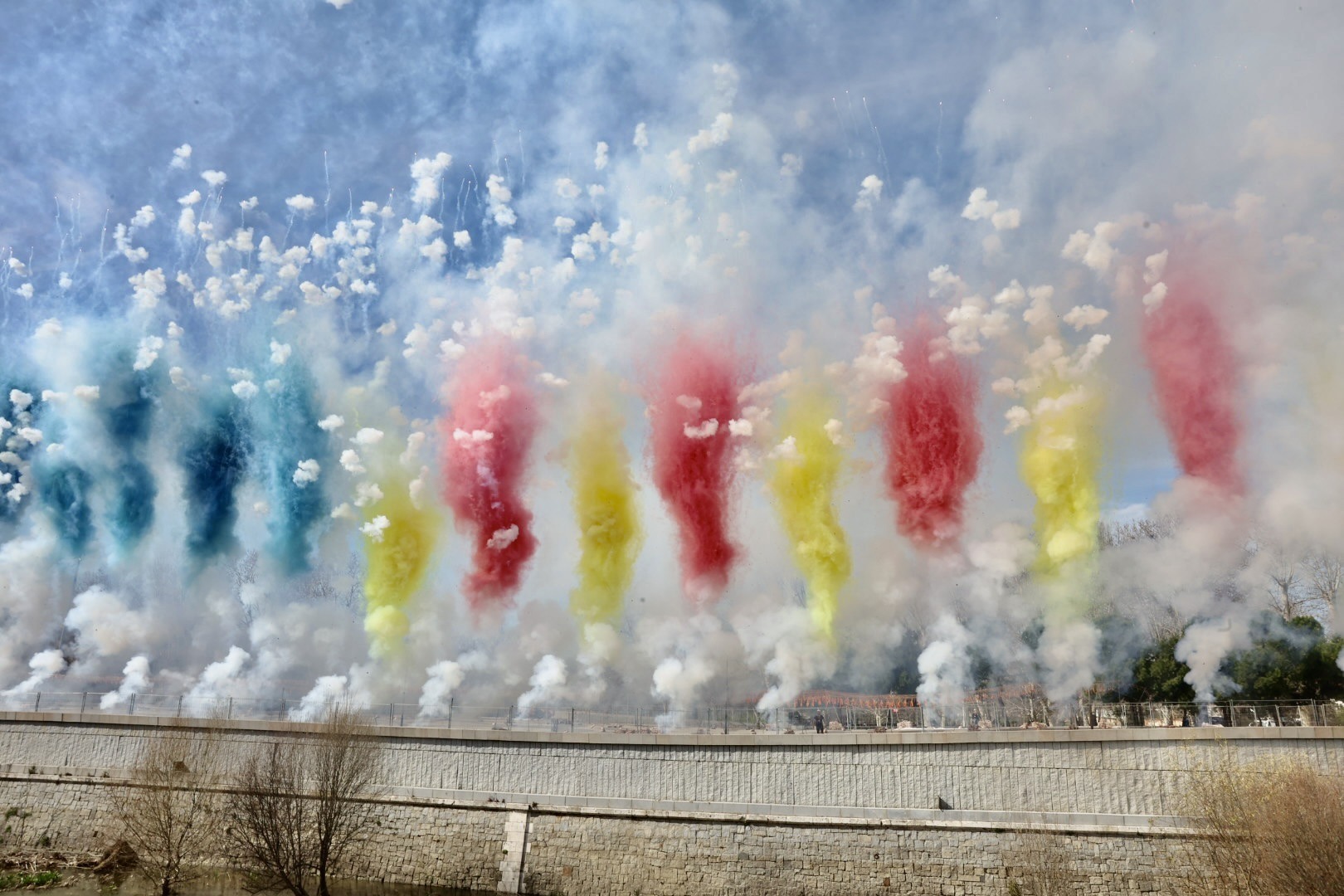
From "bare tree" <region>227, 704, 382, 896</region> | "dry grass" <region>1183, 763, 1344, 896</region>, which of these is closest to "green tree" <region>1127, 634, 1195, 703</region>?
"dry grass" <region>1183, 763, 1344, 896</region>

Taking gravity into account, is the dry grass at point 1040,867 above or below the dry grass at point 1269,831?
below

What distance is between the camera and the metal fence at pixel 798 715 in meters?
36.1

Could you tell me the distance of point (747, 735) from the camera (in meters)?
35.6

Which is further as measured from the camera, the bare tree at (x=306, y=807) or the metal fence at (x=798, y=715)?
the metal fence at (x=798, y=715)

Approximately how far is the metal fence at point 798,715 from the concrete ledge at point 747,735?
0.68 metres

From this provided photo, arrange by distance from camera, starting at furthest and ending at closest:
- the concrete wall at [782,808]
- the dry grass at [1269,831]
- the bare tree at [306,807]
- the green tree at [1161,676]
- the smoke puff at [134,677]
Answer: the smoke puff at [134,677] < the green tree at [1161,676] < the bare tree at [306,807] < the concrete wall at [782,808] < the dry grass at [1269,831]

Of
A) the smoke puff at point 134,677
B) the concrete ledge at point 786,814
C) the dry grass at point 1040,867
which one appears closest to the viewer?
the dry grass at point 1040,867

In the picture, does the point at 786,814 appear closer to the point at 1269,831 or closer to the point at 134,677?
the point at 1269,831

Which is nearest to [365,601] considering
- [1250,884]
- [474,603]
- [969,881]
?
[474,603]

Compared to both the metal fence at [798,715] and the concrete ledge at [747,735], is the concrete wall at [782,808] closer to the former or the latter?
the concrete ledge at [747,735]

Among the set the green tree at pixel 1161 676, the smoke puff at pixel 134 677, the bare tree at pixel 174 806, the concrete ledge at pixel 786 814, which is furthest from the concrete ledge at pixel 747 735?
the green tree at pixel 1161 676

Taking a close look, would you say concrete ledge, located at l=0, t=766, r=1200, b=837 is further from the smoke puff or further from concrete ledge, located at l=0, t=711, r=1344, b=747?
the smoke puff

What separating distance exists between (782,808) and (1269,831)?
52.5ft

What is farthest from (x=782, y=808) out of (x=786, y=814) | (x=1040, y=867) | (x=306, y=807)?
(x=306, y=807)
